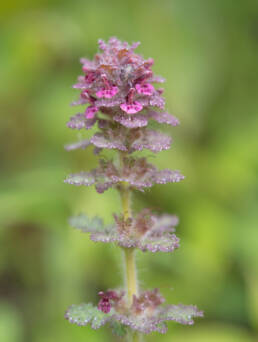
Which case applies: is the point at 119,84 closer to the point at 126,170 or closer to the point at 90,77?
the point at 90,77

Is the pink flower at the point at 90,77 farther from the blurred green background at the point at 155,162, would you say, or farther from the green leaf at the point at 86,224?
the blurred green background at the point at 155,162

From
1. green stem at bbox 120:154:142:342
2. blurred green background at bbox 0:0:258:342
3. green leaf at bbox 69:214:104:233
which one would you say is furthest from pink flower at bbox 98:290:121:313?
blurred green background at bbox 0:0:258:342

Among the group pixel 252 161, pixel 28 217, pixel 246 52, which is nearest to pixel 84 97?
pixel 28 217

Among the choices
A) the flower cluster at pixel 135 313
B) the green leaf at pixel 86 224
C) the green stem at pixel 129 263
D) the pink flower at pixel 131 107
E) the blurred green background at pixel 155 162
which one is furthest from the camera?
the blurred green background at pixel 155 162

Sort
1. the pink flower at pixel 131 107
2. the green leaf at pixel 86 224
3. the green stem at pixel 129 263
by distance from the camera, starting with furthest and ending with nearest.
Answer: the green leaf at pixel 86 224
the green stem at pixel 129 263
the pink flower at pixel 131 107

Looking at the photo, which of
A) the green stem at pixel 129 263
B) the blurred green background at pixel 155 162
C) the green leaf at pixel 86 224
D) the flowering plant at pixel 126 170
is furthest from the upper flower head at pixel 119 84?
the blurred green background at pixel 155 162

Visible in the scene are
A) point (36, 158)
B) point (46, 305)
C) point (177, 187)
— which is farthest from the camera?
point (36, 158)

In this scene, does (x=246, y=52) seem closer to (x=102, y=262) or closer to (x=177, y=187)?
(x=177, y=187)

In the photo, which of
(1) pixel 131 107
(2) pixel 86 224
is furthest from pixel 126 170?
(2) pixel 86 224
